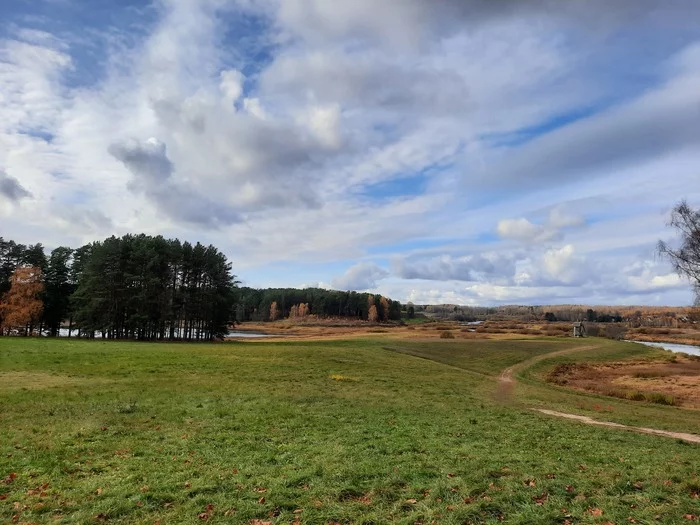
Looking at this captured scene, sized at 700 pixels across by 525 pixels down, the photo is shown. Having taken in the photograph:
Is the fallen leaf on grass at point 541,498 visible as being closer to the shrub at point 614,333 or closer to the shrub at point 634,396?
the shrub at point 634,396

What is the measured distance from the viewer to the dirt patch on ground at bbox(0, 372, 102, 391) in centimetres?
2261

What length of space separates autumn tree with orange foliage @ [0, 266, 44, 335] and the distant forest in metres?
0.12

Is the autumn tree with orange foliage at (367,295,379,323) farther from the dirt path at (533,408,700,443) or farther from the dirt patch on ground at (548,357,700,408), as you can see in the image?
the dirt path at (533,408,700,443)

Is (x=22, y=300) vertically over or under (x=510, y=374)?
over

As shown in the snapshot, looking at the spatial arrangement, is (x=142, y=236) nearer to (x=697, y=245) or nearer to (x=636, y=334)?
(x=697, y=245)

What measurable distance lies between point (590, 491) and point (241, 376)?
23612 mm

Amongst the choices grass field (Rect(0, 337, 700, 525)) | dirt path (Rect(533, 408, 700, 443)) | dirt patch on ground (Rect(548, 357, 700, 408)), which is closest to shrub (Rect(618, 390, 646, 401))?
dirt patch on ground (Rect(548, 357, 700, 408))

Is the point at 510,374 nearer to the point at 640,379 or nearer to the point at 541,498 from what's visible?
the point at 640,379

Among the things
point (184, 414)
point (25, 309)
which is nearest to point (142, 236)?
point (25, 309)

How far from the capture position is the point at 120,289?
226 ft

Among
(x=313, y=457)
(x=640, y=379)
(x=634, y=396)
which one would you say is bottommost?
(x=640, y=379)

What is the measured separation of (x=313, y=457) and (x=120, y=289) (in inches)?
2618

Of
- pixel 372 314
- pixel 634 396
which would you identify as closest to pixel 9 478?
pixel 634 396

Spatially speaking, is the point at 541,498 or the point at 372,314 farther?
the point at 372,314
